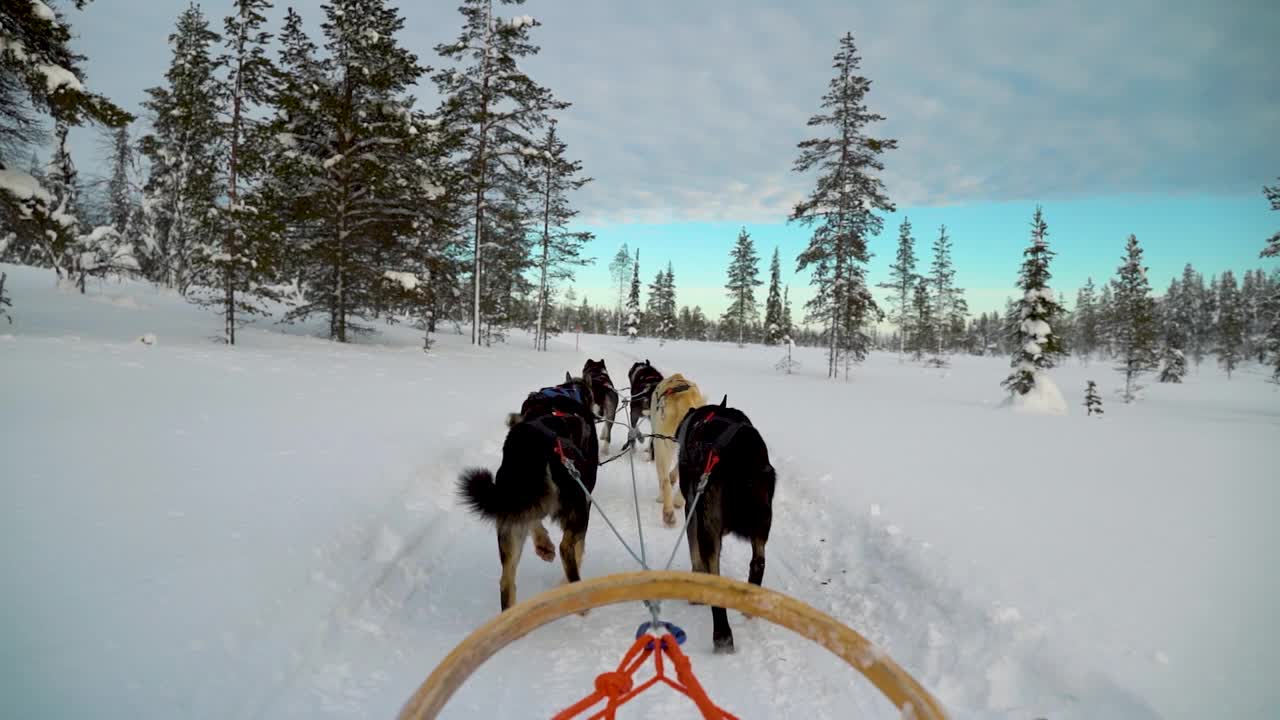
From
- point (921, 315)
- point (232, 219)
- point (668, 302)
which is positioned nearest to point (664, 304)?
point (668, 302)

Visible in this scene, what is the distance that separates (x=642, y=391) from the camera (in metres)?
8.84

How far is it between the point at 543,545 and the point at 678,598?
312cm

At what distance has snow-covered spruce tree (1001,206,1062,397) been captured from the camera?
60.2 feet

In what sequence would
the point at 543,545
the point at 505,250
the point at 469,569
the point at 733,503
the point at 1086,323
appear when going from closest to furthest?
1. the point at 733,503
2. the point at 543,545
3. the point at 469,569
4. the point at 505,250
5. the point at 1086,323

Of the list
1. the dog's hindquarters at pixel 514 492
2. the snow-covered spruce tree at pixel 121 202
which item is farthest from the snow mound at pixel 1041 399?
the snow-covered spruce tree at pixel 121 202

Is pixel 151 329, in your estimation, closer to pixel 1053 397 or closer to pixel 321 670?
pixel 321 670

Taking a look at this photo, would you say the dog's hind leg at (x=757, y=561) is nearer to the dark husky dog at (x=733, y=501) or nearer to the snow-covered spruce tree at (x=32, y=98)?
the dark husky dog at (x=733, y=501)

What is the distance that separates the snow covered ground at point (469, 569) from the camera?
2.63m

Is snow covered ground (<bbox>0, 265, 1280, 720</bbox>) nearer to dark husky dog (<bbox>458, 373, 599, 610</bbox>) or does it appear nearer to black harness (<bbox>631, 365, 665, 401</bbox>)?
dark husky dog (<bbox>458, 373, 599, 610</bbox>)

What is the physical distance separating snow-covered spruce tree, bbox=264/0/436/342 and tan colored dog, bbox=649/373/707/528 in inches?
512

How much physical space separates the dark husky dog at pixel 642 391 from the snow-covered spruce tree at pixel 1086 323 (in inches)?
3208

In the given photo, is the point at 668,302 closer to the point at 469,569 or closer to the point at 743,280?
the point at 743,280

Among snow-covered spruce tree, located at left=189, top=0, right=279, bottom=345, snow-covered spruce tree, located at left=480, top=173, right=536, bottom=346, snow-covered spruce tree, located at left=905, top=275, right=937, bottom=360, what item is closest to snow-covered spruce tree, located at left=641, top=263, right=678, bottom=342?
snow-covered spruce tree, located at left=905, top=275, right=937, bottom=360

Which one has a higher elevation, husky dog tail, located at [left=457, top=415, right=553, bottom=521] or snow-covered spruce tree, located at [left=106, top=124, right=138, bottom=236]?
snow-covered spruce tree, located at [left=106, top=124, right=138, bottom=236]
